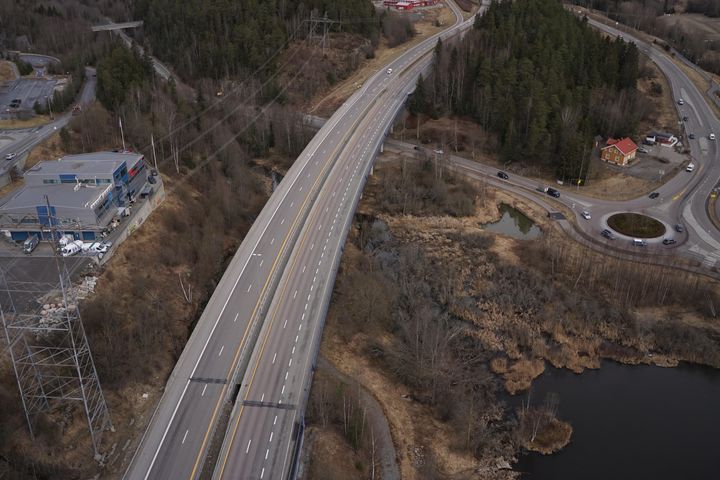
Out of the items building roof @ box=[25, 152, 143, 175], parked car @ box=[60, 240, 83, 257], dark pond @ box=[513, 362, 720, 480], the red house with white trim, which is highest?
building roof @ box=[25, 152, 143, 175]

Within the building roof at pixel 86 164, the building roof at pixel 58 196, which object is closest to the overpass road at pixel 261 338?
the building roof at pixel 58 196

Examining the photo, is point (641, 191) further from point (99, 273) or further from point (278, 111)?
point (99, 273)

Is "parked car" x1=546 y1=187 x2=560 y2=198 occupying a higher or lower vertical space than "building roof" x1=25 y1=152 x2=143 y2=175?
lower

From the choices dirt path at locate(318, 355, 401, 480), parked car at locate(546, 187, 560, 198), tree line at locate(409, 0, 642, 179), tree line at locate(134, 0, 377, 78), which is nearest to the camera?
dirt path at locate(318, 355, 401, 480)

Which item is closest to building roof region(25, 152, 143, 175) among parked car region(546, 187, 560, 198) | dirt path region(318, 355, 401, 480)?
dirt path region(318, 355, 401, 480)

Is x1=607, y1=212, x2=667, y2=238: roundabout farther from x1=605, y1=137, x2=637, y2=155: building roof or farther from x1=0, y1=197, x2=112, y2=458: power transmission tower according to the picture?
x1=0, y1=197, x2=112, y2=458: power transmission tower

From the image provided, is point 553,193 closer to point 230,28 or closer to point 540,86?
point 540,86

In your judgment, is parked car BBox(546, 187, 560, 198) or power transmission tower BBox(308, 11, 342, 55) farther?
power transmission tower BBox(308, 11, 342, 55)

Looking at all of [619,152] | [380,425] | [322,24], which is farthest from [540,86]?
[380,425]
